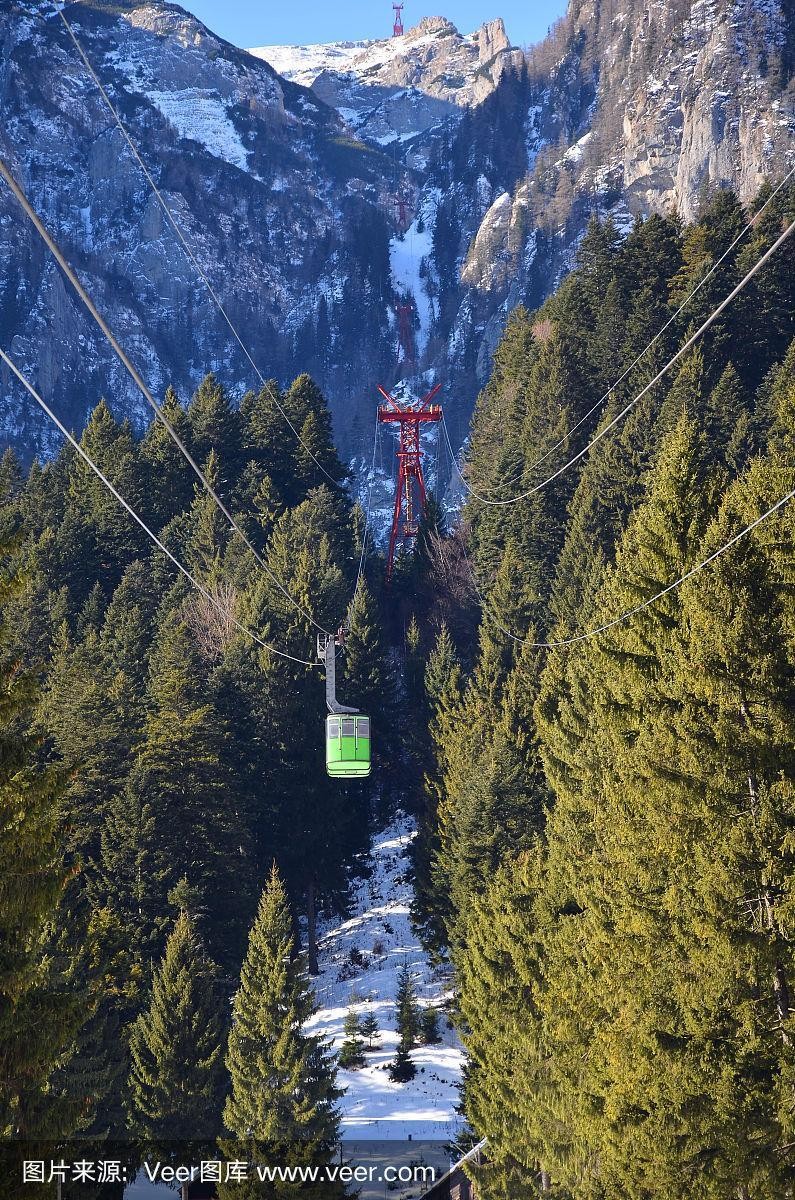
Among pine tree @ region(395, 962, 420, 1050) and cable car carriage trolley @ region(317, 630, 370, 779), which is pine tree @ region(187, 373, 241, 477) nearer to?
pine tree @ region(395, 962, 420, 1050)

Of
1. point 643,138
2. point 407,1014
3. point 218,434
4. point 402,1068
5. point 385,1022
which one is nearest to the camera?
point 402,1068

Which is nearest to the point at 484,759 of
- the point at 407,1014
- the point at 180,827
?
the point at 407,1014

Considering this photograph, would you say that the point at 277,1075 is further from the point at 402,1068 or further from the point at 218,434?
the point at 218,434

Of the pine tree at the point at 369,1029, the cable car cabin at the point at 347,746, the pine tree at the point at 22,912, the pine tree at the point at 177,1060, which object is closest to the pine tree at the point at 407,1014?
the pine tree at the point at 369,1029

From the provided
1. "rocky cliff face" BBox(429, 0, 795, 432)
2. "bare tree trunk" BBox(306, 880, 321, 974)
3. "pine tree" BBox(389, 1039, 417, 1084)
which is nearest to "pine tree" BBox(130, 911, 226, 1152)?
"pine tree" BBox(389, 1039, 417, 1084)

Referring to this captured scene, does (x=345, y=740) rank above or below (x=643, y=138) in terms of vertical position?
below

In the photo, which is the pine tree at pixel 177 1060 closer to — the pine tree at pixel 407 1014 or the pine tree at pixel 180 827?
the pine tree at pixel 180 827
